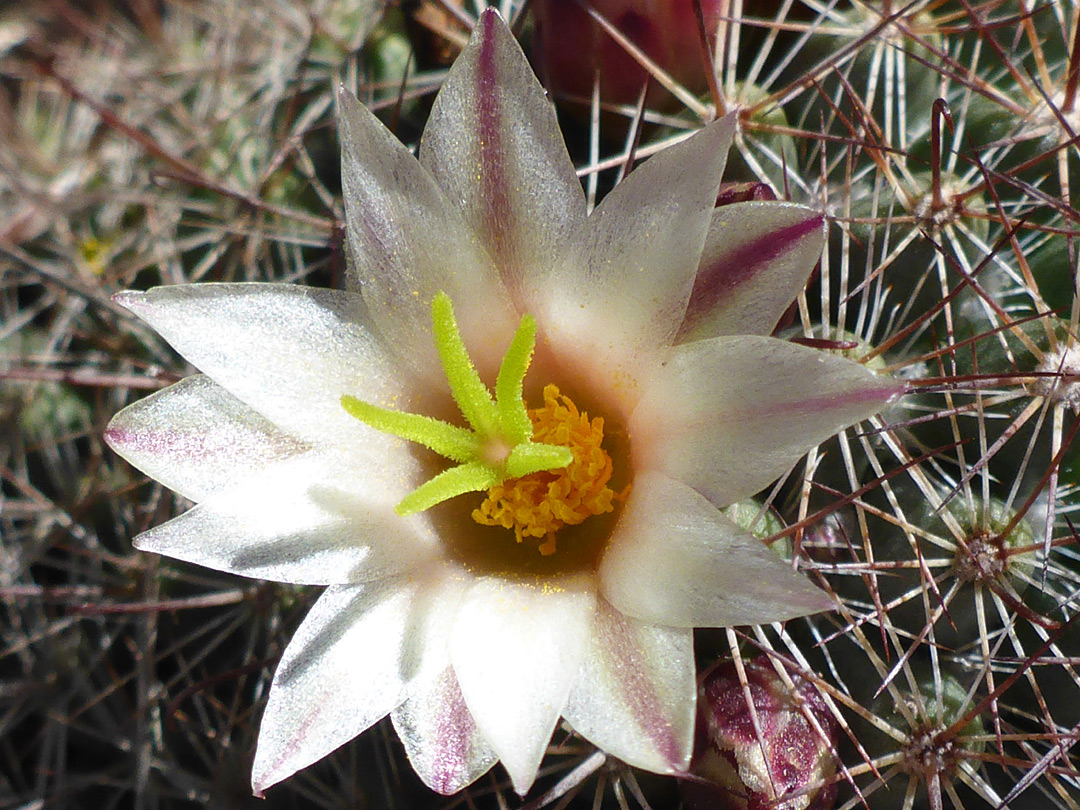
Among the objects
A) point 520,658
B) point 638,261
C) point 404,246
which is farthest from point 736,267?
point 520,658

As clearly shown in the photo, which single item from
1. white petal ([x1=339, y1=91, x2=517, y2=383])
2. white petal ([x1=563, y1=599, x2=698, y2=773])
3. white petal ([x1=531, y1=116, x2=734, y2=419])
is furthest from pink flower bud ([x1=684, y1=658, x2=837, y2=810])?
white petal ([x1=339, y1=91, x2=517, y2=383])

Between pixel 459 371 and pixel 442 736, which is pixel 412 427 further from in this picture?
pixel 442 736

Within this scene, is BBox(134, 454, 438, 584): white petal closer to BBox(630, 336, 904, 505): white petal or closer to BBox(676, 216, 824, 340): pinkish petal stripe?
BBox(630, 336, 904, 505): white petal

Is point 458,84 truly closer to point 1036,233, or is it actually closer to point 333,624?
point 333,624

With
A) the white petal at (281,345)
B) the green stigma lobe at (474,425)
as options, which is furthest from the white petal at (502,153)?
the white petal at (281,345)

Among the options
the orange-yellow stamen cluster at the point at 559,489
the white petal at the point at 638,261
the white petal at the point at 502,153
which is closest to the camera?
the white petal at the point at 638,261

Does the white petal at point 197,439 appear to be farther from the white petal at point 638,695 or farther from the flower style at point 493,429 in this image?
the white petal at point 638,695
